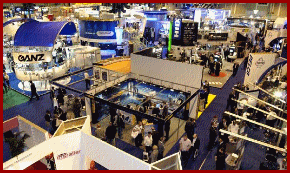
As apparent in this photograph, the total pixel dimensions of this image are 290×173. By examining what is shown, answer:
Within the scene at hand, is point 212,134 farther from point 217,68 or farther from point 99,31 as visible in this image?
point 99,31

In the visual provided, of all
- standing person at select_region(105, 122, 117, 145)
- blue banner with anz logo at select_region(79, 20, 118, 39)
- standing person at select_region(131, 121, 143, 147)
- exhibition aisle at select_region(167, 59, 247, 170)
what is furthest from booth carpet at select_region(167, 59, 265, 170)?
blue banner with anz logo at select_region(79, 20, 118, 39)

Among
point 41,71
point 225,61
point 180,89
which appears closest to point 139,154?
point 180,89

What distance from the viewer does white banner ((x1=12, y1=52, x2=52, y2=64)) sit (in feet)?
47.4

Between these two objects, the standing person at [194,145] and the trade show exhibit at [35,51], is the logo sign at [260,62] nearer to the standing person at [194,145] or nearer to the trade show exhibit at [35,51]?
the standing person at [194,145]

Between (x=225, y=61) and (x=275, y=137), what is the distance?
13.1m

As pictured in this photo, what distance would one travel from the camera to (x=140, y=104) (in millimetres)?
10883

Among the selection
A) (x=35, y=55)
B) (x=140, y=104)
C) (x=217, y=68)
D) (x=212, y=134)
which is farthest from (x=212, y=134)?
(x=35, y=55)

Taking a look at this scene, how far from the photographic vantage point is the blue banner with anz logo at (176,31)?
18.9 m

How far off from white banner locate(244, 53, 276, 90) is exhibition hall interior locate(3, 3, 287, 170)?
59 millimetres

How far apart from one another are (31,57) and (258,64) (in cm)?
1334

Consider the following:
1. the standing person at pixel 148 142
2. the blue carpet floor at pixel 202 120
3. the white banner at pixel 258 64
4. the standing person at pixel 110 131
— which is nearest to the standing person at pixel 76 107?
the blue carpet floor at pixel 202 120

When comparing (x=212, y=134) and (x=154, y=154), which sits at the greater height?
(x=212, y=134)

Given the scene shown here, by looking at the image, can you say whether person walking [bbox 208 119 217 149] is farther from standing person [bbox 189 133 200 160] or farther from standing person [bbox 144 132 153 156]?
standing person [bbox 144 132 153 156]

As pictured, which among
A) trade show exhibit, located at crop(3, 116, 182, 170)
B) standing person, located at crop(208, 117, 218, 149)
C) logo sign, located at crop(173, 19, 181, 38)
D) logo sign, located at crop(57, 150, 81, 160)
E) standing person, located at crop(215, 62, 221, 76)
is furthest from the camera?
logo sign, located at crop(173, 19, 181, 38)
